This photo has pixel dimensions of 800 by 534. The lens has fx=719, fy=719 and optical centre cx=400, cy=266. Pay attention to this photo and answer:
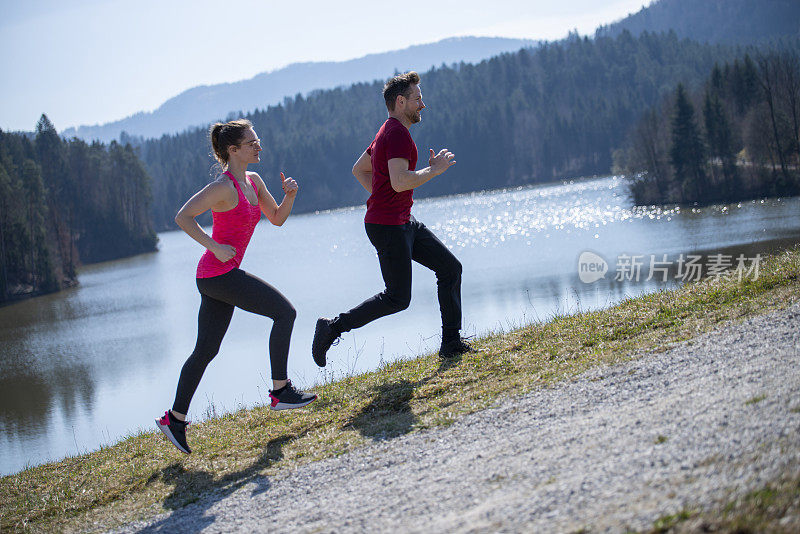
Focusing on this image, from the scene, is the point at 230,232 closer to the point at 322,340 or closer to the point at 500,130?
the point at 322,340

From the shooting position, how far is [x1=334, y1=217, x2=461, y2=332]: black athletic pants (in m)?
6.30

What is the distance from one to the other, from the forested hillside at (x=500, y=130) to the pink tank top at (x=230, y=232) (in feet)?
461

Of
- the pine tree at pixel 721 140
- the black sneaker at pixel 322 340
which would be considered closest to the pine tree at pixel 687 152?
the pine tree at pixel 721 140

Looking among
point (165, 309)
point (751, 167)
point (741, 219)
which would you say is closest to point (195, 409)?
point (165, 309)

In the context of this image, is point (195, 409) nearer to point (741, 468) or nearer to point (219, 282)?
point (219, 282)

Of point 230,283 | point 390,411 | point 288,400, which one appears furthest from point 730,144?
point 230,283

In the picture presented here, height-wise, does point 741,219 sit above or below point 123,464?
below

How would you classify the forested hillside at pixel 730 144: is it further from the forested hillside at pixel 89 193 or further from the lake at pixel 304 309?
the forested hillside at pixel 89 193

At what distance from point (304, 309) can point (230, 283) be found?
72.9ft

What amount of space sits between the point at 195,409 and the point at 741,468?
1236 centimetres

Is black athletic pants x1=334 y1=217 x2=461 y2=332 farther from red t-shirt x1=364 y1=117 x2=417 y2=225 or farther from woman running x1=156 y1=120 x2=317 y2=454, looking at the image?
woman running x1=156 y1=120 x2=317 y2=454

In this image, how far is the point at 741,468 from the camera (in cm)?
307

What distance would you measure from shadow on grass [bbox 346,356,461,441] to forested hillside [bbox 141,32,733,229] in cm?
14004

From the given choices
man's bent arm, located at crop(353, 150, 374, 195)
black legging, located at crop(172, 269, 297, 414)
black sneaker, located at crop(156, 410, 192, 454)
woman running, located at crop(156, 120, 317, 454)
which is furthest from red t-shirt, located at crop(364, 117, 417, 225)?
black sneaker, located at crop(156, 410, 192, 454)
